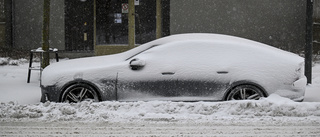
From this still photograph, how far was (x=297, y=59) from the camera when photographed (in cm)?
724

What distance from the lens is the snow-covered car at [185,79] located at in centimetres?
698

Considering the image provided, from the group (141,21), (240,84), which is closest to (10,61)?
(141,21)

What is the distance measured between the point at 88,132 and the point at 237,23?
35.6 feet

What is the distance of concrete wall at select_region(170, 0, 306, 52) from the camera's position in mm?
15445

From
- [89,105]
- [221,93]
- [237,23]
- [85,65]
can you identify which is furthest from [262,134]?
[237,23]

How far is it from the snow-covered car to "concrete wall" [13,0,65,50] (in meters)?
8.47

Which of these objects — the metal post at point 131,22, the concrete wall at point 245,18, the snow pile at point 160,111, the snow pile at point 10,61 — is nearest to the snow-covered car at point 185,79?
the snow pile at point 160,111

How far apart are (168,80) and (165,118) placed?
849 mm

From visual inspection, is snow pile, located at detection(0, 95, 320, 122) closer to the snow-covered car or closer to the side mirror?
the snow-covered car

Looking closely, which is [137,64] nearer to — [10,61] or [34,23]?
[10,61]

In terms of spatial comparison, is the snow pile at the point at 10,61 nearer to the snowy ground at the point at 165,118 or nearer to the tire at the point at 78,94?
the snowy ground at the point at 165,118

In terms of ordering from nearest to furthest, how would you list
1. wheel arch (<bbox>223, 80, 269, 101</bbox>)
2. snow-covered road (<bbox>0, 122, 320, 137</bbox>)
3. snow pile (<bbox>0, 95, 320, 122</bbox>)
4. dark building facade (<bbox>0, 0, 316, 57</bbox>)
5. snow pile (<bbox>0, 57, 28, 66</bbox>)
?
1. snow-covered road (<bbox>0, 122, 320, 137</bbox>)
2. snow pile (<bbox>0, 95, 320, 122</bbox>)
3. wheel arch (<bbox>223, 80, 269, 101</bbox>)
4. snow pile (<bbox>0, 57, 28, 66</bbox>)
5. dark building facade (<bbox>0, 0, 316, 57</bbox>)

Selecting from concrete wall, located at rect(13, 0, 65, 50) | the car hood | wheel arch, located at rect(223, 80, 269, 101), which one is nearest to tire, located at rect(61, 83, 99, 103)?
the car hood

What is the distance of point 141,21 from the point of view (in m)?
15.4
